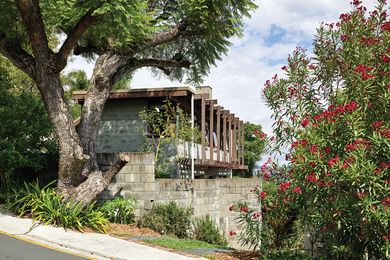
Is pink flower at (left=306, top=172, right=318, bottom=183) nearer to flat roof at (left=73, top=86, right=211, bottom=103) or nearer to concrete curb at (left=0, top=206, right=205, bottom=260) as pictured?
concrete curb at (left=0, top=206, right=205, bottom=260)

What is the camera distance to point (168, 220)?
1376 cm

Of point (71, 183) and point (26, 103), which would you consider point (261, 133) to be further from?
point (26, 103)

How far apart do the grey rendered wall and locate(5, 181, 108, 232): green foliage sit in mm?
8060

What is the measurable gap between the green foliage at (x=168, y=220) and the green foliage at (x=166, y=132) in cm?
382

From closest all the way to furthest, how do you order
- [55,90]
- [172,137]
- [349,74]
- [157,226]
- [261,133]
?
1. [349,74]
2. [261,133]
3. [55,90]
4. [157,226]
5. [172,137]

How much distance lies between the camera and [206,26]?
50.9 ft

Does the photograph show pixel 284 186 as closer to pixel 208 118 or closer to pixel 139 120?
pixel 139 120

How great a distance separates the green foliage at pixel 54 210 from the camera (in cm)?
1179

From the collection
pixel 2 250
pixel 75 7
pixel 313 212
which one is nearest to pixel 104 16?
pixel 75 7

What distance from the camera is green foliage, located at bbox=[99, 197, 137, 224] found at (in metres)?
13.6

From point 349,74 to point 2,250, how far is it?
7524 millimetres

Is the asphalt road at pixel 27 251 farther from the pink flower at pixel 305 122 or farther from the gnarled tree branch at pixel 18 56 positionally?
the pink flower at pixel 305 122

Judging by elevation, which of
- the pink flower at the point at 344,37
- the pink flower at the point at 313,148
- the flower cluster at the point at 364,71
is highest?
the pink flower at the point at 344,37

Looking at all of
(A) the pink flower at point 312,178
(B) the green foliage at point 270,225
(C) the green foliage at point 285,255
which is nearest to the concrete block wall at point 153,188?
(B) the green foliage at point 270,225
